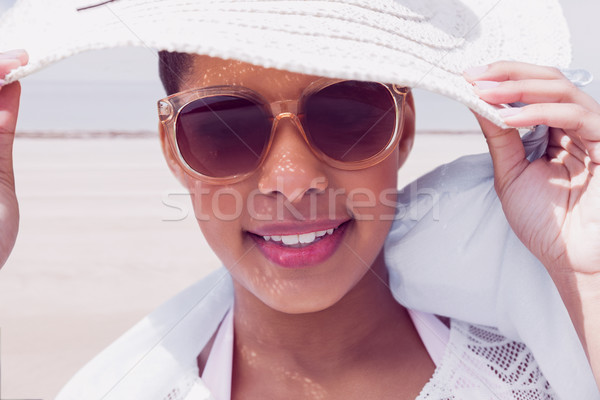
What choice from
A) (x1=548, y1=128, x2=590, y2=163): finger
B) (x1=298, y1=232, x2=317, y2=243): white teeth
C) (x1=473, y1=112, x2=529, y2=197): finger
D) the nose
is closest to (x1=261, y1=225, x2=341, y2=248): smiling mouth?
(x1=298, y1=232, x2=317, y2=243): white teeth

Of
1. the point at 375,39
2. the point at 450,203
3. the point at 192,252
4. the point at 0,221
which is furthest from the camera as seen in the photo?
the point at 192,252

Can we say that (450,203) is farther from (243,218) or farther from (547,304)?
(243,218)

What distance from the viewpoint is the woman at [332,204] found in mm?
974

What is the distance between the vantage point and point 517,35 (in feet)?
3.79

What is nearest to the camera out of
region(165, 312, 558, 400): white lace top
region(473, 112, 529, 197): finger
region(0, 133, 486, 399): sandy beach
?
region(473, 112, 529, 197): finger

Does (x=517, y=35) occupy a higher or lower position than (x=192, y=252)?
higher

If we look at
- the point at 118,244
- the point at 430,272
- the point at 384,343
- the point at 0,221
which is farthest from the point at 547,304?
the point at 118,244

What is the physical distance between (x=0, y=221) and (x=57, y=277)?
7.15ft

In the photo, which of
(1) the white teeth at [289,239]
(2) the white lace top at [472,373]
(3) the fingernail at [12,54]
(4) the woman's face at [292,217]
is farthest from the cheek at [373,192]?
(3) the fingernail at [12,54]

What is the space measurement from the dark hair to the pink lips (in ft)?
1.24

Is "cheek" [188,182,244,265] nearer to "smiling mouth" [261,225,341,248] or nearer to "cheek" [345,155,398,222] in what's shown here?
"smiling mouth" [261,225,341,248]

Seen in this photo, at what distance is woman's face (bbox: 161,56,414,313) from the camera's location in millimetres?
1005

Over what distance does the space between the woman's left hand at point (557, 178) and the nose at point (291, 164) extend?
31 centimetres

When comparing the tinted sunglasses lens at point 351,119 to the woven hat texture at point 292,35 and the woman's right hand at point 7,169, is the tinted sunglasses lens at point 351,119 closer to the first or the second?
the woven hat texture at point 292,35
